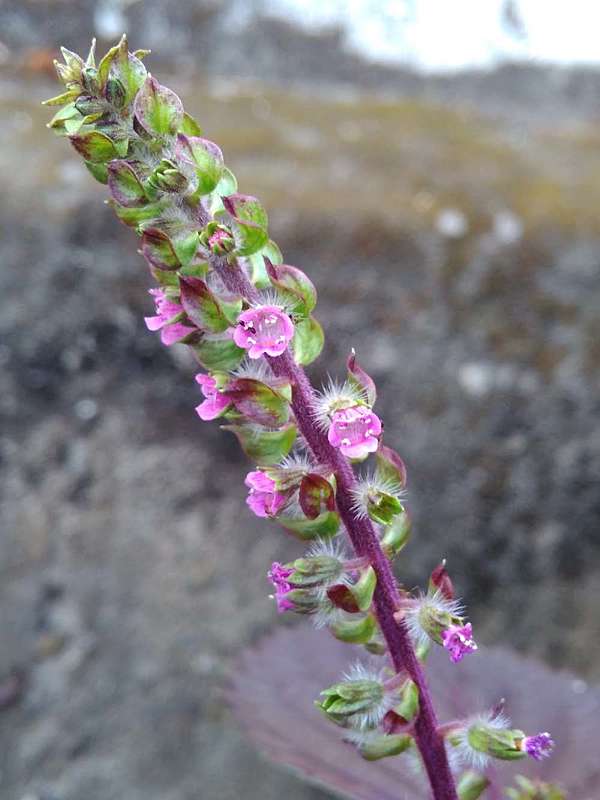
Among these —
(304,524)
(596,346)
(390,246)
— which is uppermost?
(304,524)

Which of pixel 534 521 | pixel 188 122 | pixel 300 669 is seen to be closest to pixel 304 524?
pixel 188 122

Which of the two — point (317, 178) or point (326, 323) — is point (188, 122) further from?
point (317, 178)

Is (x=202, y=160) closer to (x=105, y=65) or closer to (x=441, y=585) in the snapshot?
(x=105, y=65)

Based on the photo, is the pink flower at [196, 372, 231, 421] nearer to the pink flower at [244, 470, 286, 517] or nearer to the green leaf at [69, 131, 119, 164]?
the pink flower at [244, 470, 286, 517]

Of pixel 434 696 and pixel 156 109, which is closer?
pixel 156 109

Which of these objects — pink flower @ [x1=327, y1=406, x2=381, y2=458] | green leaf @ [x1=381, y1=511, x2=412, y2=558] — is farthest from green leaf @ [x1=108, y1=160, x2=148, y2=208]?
green leaf @ [x1=381, y1=511, x2=412, y2=558]

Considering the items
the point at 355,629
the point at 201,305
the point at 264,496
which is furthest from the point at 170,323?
the point at 355,629

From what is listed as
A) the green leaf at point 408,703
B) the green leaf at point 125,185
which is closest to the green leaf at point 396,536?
the green leaf at point 408,703
